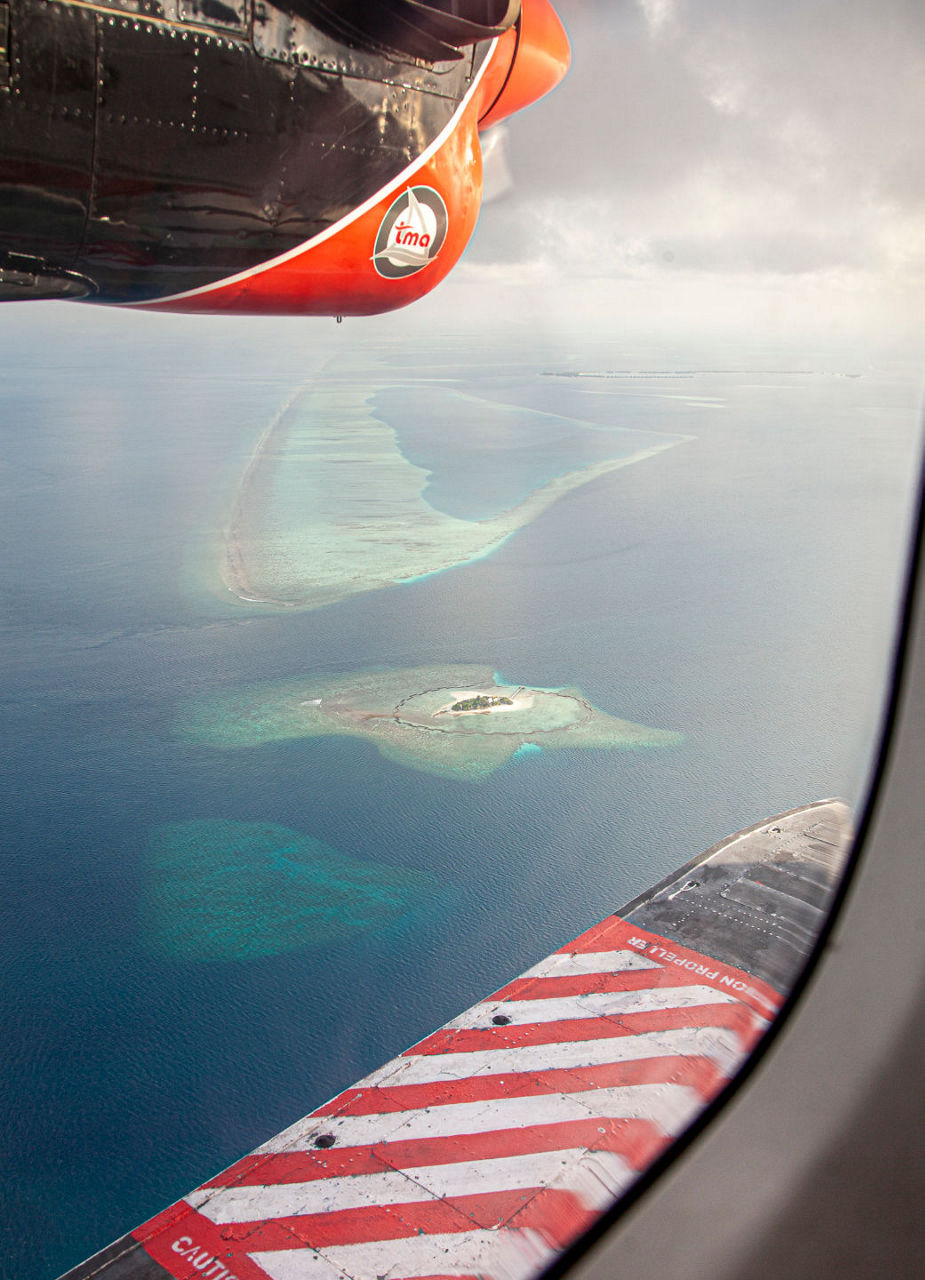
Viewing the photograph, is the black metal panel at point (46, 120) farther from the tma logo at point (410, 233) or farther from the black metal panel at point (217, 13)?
the tma logo at point (410, 233)

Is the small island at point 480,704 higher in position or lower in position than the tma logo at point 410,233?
lower

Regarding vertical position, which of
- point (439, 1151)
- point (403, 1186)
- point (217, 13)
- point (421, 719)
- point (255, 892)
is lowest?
point (255, 892)

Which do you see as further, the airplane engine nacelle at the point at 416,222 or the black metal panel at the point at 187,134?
the airplane engine nacelle at the point at 416,222

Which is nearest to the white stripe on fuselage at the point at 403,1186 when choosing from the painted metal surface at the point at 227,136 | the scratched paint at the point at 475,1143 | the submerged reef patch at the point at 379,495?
the scratched paint at the point at 475,1143

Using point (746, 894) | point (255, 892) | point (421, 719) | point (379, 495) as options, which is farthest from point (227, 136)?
point (379, 495)

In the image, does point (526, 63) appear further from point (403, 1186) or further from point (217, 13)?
point (403, 1186)

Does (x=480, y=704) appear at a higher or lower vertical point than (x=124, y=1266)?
higher

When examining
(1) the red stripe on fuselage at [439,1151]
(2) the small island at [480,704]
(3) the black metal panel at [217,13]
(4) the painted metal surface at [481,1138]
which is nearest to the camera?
(3) the black metal panel at [217,13]
